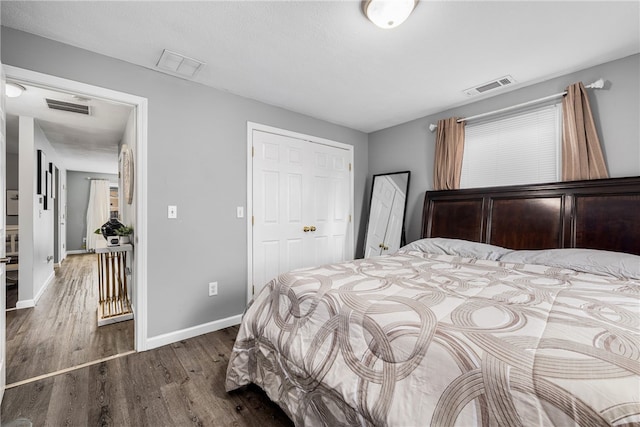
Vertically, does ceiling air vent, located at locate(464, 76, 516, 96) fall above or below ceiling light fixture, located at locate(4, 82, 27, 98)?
above

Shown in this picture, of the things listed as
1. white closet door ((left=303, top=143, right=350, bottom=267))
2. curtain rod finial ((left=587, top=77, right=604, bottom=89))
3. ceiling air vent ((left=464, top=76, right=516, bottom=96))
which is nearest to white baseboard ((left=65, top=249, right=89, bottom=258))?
white closet door ((left=303, top=143, right=350, bottom=267))

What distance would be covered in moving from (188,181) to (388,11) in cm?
200

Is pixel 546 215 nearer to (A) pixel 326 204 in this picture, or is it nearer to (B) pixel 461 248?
(B) pixel 461 248

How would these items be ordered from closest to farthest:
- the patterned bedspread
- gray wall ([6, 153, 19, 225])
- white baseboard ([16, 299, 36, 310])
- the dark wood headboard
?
the patterned bedspread, the dark wood headboard, white baseboard ([16, 299, 36, 310]), gray wall ([6, 153, 19, 225])

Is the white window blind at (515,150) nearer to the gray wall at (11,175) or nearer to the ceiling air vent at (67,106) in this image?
the ceiling air vent at (67,106)

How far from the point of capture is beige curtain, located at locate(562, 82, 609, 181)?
7.16ft

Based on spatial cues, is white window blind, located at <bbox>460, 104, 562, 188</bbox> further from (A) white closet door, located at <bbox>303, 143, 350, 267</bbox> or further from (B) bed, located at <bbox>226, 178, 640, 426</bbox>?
(A) white closet door, located at <bbox>303, 143, 350, 267</bbox>

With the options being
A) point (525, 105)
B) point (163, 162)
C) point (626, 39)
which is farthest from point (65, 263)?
point (626, 39)

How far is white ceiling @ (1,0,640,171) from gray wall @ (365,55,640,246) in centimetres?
10

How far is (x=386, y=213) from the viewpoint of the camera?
12.1ft

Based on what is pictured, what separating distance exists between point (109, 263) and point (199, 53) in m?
2.52

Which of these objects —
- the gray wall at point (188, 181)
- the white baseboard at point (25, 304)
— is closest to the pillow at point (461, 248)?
the gray wall at point (188, 181)

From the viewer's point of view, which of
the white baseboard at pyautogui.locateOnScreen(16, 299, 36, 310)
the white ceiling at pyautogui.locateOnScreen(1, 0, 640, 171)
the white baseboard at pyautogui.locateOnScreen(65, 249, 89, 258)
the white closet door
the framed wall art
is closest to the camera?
the white ceiling at pyautogui.locateOnScreen(1, 0, 640, 171)

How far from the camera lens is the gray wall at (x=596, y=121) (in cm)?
209
